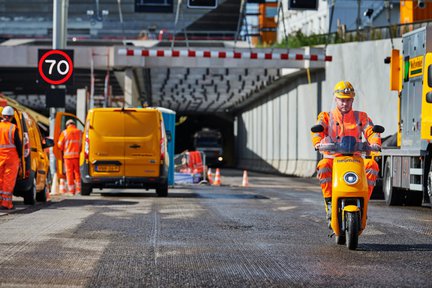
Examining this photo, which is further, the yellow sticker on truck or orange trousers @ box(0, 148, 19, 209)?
the yellow sticker on truck

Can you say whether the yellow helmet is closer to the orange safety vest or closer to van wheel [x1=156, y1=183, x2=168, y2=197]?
the orange safety vest

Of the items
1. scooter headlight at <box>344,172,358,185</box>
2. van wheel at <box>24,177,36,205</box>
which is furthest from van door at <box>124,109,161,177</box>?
scooter headlight at <box>344,172,358,185</box>

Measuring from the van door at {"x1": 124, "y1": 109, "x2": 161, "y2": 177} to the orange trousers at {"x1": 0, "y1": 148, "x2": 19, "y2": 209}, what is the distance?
5.56 metres

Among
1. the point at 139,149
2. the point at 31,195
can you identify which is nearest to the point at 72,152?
the point at 139,149

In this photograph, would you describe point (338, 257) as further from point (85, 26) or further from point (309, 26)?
point (309, 26)

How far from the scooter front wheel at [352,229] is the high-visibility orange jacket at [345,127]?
0.92 meters

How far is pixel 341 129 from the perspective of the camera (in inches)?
440

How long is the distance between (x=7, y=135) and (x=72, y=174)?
7.50 metres

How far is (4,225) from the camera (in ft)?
44.8

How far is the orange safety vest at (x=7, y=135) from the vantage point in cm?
1739

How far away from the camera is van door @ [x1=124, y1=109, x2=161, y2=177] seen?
22.9 m

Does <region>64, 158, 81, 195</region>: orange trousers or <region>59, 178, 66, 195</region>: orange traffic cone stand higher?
<region>64, 158, 81, 195</region>: orange trousers

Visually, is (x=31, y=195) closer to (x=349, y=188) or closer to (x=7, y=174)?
(x=7, y=174)

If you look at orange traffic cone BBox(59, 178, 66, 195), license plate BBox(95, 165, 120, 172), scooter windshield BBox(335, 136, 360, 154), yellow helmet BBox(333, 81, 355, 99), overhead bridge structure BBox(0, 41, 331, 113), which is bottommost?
orange traffic cone BBox(59, 178, 66, 195)
